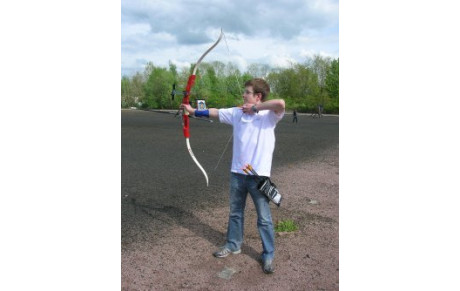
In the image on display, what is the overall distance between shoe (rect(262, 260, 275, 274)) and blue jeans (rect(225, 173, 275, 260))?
0.12 ft

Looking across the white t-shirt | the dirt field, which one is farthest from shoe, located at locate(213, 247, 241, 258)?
the white t-shirt

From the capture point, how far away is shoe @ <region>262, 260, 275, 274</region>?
121 inches

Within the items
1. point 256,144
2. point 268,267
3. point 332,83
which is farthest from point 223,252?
point 332,83

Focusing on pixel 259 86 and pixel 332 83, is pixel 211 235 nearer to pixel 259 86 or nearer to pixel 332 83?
pixel 259 86

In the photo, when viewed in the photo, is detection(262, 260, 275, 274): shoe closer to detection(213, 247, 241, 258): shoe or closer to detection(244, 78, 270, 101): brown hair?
detection(213, 247, 241, 258): shoe

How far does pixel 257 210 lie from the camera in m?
→ 3.12

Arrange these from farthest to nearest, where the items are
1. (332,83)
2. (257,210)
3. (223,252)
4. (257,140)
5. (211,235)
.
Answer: (332,83) → (211,235) → (223,252) → (257,210) → (257,140)

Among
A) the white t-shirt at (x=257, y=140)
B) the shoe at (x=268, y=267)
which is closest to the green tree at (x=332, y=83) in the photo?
the white t-shirt at (x=257, y=140)

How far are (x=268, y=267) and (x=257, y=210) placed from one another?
18.1 inches

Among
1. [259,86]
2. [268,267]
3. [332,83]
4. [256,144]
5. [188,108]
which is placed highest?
[332,83]

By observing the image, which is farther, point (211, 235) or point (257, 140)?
point (211, 235)

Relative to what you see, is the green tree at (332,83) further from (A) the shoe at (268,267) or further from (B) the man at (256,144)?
(A) the shoe at (268,267)

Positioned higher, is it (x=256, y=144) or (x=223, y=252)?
(x=256, y=144)

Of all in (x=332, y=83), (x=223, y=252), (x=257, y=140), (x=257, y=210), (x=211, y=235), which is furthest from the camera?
(x=332, y=83)
